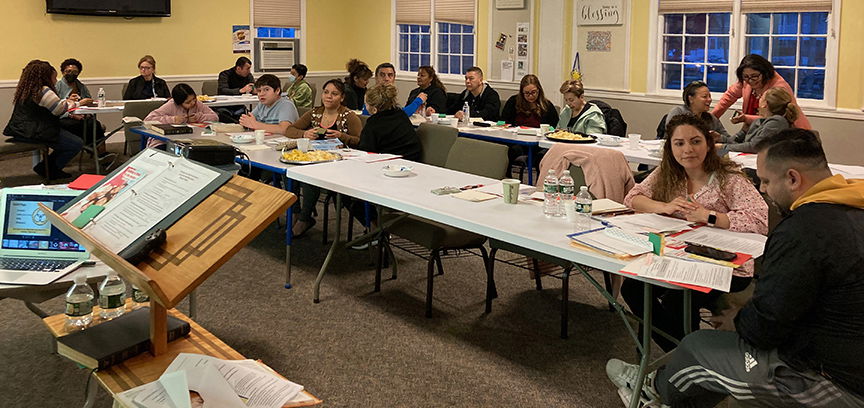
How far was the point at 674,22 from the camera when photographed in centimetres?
827

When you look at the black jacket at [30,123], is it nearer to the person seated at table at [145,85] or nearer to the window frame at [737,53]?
the person seated at table at [145,85]

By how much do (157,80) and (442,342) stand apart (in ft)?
22.8

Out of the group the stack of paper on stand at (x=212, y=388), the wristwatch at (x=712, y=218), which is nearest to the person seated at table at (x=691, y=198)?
the wristwatch at (x=712, y=218)

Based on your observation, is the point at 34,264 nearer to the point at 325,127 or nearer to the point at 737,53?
the point at 325,127

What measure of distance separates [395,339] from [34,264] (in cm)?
168

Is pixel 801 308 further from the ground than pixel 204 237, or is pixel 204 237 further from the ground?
pixel 204 237

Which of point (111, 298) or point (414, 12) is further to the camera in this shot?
point (414, 12)

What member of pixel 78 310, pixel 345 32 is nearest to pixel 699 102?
pixel 78 310

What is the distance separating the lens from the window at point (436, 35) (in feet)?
34.8

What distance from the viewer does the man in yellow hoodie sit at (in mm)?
2119

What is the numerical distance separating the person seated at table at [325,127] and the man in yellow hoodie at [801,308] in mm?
3641

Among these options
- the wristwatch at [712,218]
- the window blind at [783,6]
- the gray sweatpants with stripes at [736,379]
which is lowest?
the gray sweatpants with stripes at [736,379]

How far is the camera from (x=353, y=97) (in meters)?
8.70

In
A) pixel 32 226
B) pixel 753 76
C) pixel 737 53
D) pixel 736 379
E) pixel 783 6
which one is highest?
pixel 783 6
